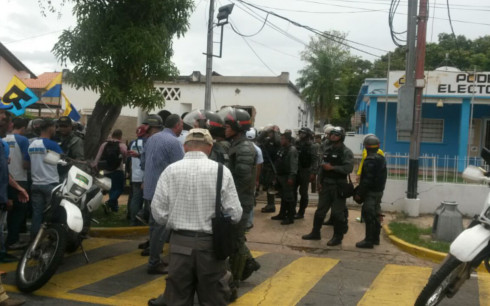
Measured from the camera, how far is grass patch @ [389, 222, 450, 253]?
8263mm

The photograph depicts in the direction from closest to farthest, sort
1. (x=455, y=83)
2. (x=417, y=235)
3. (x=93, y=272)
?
(x=93, y=272) → (x=417, y=235) → (x=455, y=83)

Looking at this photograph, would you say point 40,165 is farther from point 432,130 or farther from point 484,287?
point 432,130

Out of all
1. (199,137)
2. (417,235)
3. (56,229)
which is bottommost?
(417,235)

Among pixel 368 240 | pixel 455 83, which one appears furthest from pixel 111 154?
pixel 455 83

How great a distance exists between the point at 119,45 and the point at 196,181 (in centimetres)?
593

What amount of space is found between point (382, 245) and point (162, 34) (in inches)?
212

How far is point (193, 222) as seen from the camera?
387 cm

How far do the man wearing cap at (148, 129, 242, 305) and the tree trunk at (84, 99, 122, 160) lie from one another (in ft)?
21.0

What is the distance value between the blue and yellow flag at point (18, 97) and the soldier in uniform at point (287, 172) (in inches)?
236

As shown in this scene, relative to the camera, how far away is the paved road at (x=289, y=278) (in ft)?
18.5

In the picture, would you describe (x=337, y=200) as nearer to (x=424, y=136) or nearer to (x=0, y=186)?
(x=0, y=186)

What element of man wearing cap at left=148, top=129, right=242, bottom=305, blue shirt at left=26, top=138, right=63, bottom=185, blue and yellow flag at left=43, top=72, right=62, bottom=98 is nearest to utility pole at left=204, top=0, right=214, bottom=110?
blue and yellow flag at left=43, top=72, right=62, bottom=98

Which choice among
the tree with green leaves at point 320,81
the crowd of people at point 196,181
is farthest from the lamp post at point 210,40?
the tree with green leaves at point 320,81

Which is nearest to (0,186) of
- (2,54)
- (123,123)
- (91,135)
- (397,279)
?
(91,135)
